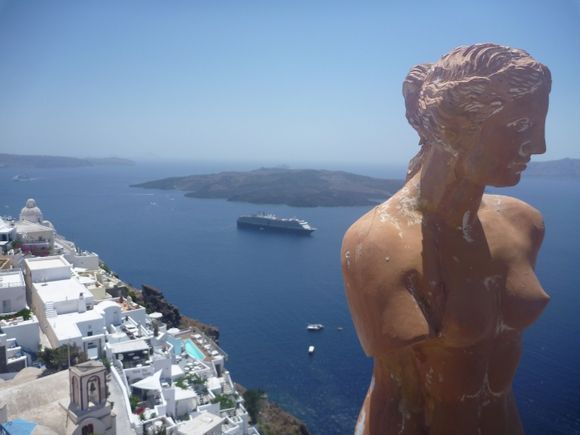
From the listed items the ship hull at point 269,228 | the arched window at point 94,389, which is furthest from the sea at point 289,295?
the arched window at point 94,389

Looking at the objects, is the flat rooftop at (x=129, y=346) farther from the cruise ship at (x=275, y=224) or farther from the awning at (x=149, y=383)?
the cruise ship at (x=275, y=224)

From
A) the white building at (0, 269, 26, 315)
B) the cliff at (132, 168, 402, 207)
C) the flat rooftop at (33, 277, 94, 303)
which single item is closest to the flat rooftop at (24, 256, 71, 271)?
the flat rooftop at (33, 277, 94, 303)

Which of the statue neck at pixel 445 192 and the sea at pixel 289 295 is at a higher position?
the statue neck at pixel 445 192

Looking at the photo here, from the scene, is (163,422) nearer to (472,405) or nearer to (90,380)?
(90,380)

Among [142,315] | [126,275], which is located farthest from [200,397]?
[126,275]

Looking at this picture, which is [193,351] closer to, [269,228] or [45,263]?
[45,263]

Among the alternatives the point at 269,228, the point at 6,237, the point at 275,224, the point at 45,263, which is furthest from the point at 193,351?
the point at 275,224

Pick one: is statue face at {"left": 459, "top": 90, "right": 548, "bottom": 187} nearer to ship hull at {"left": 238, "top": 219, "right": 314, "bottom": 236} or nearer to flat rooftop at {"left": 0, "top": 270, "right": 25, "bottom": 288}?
flat rooftop at {"left": 0, "top": 270, "right": 25, "bottom": 288}

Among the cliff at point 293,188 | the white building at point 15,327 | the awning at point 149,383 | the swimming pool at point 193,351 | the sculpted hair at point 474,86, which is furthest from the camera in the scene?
the cliff at point 293,188
